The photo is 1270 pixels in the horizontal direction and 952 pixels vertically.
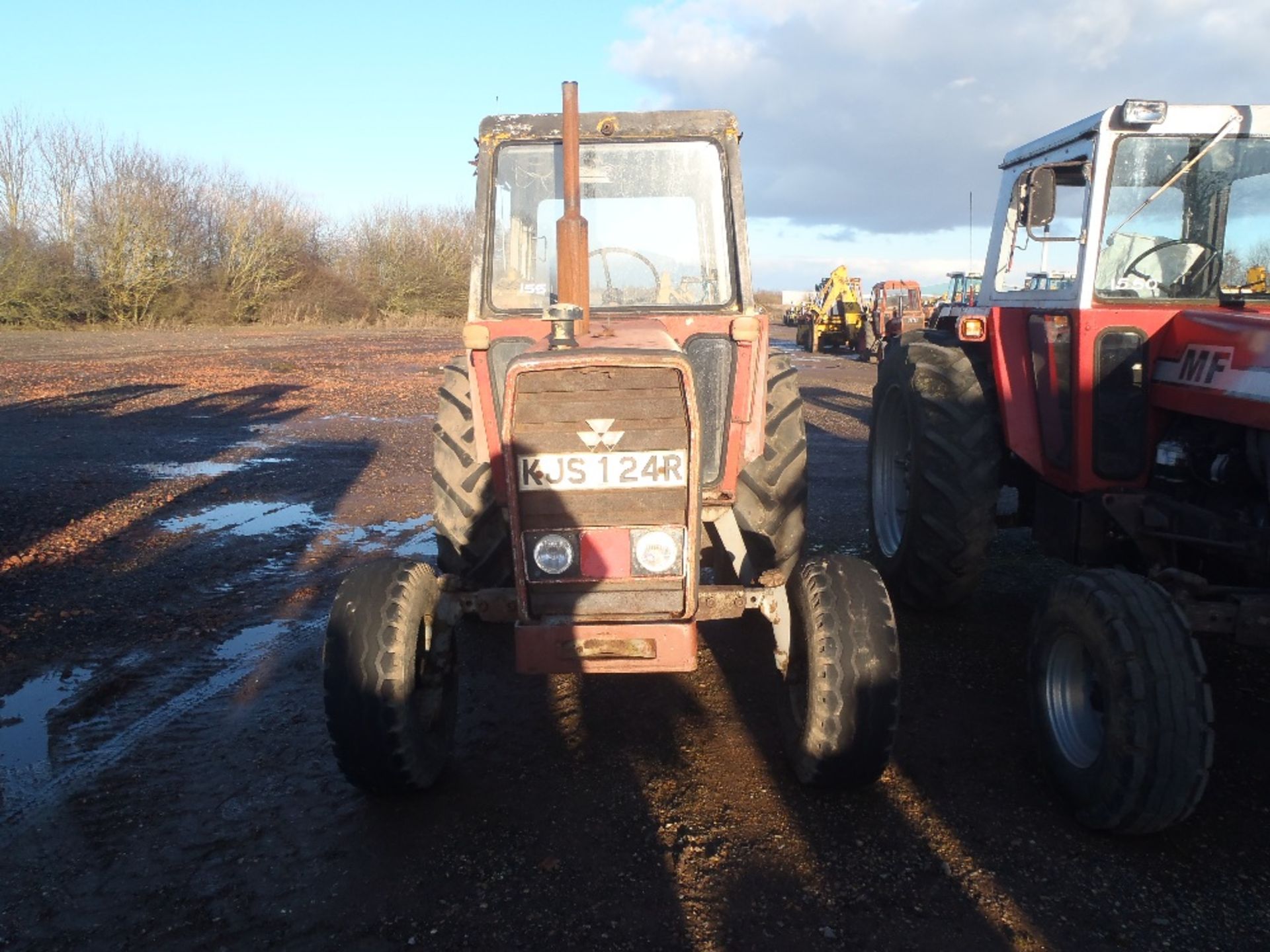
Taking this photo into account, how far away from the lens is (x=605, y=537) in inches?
137

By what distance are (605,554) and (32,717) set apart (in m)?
2.63

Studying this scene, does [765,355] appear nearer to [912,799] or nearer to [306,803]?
[912,799]

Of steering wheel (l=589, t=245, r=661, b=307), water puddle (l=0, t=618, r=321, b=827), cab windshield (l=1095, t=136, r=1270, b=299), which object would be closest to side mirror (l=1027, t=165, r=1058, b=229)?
cab windshield (l=1095, t=136, r=1270, b=299)

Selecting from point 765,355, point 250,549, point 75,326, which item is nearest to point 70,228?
point 75,326

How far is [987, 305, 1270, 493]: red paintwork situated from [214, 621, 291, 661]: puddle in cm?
381

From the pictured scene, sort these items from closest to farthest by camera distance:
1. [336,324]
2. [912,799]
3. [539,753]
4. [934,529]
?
[912,799] < [539,753] < [934,529] < [336,324]

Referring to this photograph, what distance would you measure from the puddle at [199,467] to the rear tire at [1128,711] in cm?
796

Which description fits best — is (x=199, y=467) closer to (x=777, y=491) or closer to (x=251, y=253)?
(x=777, y=491)

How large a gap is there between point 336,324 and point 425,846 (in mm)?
42563

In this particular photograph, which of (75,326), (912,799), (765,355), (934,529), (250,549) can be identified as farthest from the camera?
(75,326)

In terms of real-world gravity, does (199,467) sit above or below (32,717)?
above

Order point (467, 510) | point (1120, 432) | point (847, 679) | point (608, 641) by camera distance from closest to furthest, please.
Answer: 1. point (847, 679)
2. point (608, 641)
3. point (1120, 432)
4. point (467, 510)

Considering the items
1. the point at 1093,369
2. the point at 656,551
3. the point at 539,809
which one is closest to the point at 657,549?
the point at 656,551

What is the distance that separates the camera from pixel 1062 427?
4535 millimetres
